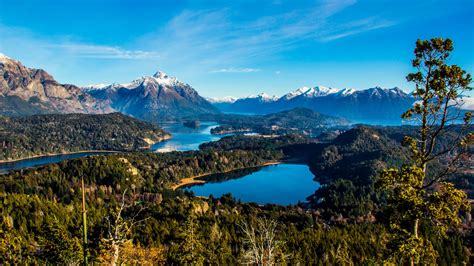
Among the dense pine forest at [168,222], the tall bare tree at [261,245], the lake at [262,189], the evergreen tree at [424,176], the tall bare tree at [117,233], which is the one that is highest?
the evergreen tree at [424,176]

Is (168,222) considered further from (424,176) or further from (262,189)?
(262,189)

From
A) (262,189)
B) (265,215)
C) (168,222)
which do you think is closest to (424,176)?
(168,222)

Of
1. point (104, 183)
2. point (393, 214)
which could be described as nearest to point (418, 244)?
point (393, 214)

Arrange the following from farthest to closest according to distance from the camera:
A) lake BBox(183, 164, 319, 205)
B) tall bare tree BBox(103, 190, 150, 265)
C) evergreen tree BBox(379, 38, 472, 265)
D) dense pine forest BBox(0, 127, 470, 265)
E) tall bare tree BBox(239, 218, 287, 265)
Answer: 1. lake BBox(183, 164, 319, 205)
2. dense pine forest BBox(0, 127, 470, 265)
3. tall bare tree BBox(239, 218, 287, 265)
4. tall bare tree BBox(103, 190, 150, 265)
5. evergreen tree BBox(379, 38, 472, 265)

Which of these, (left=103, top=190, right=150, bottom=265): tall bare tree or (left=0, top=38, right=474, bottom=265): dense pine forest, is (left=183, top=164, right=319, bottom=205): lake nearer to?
(left=0, top=38, right=474, bottom=265): dense pine forest

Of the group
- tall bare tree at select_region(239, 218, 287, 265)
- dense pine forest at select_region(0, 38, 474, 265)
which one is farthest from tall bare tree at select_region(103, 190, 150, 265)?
tall bare tree at select_region(239, 218, 287, 265)

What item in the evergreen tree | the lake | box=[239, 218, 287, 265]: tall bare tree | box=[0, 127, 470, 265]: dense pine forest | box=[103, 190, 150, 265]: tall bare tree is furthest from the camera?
the lake

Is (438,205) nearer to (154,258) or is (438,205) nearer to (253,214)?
(154,258)

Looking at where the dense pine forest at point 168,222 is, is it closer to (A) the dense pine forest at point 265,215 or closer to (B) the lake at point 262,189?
(A) the dense pine forest at point 265,215

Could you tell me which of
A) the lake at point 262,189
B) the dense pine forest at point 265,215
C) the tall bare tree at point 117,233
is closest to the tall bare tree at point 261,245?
the dense pine forest at point 265,215

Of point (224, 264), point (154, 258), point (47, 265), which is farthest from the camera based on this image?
point (224, 264)

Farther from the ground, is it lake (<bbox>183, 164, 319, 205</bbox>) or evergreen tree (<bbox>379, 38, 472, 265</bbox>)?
evergreen tree (<bbox>379, 38, 472, 265</bbox>)
